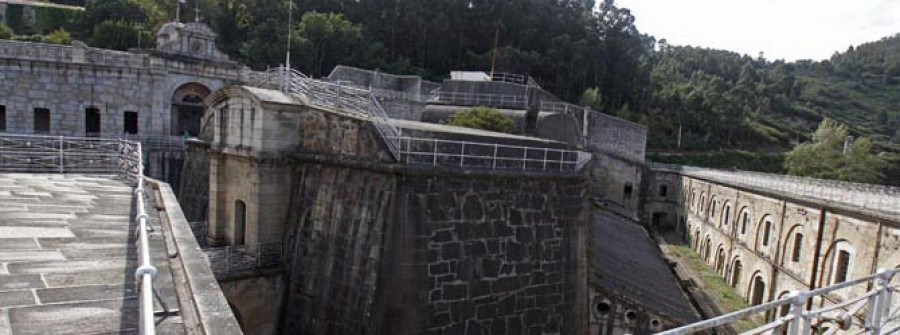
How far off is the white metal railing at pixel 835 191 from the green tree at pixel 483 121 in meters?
11.0

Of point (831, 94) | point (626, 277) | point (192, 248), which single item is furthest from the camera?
point (831, 94)

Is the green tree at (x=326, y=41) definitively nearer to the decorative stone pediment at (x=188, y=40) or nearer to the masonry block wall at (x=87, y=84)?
the decorative stone pediment at (x=188, y=40)

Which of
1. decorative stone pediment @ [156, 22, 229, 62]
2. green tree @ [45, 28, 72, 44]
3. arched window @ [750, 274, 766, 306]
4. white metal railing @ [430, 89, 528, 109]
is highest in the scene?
green tree @ [45, 28, 72, 44]

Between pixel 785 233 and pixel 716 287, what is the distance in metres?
5.16

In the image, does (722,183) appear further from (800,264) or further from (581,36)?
(581,36)

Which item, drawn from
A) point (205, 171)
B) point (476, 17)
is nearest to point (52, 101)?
point (205, 171)

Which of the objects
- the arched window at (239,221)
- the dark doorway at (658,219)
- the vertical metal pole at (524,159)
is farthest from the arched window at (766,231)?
the arched window at (239,221)

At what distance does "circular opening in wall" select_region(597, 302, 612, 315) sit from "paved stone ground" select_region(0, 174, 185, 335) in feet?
35.5

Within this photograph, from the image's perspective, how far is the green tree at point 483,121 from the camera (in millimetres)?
23703

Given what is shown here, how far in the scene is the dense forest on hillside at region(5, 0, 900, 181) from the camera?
134ft

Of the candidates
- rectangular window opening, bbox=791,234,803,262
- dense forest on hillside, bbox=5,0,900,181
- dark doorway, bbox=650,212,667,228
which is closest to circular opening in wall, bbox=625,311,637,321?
rectangular window opening, bbox=791,234,803,262

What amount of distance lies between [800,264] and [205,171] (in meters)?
19.7

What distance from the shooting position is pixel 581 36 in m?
55.1

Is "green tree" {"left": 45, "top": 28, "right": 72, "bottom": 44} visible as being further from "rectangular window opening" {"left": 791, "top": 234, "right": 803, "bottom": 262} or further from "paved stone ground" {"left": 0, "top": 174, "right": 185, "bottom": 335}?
"rectangular window opening" {"left": 791, "top": 234, "right": 803, "bottom": 262}
